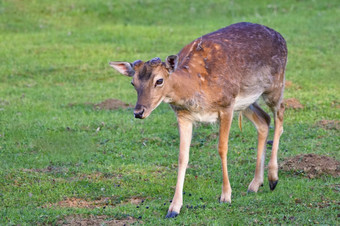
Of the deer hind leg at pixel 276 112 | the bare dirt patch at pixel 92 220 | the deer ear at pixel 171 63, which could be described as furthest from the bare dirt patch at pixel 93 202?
the deer hind leg at pixel 276 112

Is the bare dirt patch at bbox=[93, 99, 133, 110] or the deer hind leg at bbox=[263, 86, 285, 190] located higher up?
the deer hind leg at bbox=[263, 86, 285, 190]

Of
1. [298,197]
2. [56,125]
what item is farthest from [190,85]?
[56,125]

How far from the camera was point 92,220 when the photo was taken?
299 inches

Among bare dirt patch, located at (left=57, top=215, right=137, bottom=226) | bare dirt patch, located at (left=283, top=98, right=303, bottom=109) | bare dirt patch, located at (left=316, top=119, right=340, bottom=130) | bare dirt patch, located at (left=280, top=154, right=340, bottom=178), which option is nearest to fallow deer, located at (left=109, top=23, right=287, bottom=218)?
bare dirt patch, located at (left=280, top=154, right=340, bottom=178)

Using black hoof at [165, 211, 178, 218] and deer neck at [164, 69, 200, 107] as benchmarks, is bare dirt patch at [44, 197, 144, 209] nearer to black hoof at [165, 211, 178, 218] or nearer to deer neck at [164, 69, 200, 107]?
black hoof at [165, 211, 178, 218]

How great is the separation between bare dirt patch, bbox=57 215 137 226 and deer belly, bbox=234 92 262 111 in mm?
2466

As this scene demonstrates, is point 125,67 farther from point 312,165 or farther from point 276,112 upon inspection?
point 312,165

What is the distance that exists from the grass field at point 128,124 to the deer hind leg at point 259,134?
11.3 inches

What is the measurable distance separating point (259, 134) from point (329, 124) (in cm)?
342

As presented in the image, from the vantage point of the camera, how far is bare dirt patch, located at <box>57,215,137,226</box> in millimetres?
7505

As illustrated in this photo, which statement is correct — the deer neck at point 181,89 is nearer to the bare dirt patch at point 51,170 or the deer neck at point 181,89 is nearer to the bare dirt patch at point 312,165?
the bare dirt patch at point 312,165

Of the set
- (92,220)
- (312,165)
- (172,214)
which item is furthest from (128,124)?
(92,220)

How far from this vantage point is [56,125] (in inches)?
508

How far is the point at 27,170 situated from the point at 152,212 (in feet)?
9.29
